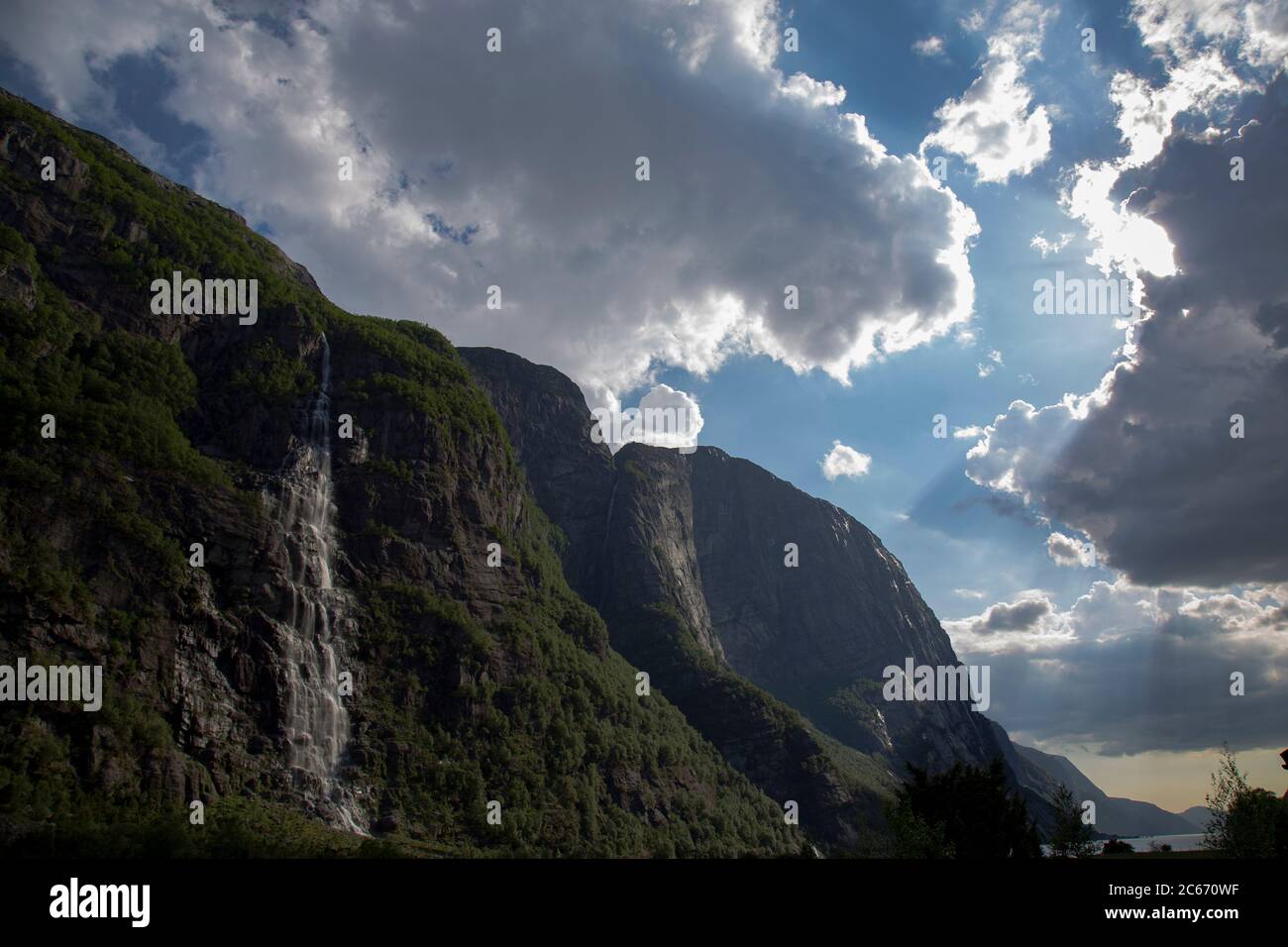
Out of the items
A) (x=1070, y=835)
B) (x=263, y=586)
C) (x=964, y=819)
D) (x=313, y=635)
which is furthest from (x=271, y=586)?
(x=1070, y=835)

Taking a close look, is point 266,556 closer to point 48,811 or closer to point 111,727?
point 111,727

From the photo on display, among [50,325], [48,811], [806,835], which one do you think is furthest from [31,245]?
[806,835]

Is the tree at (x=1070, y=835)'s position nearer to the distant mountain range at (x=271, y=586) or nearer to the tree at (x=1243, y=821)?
the tree at (x=1243, y=821)

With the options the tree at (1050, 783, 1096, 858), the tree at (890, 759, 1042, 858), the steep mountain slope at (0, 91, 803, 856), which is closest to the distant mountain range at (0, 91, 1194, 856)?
the steep mountain slope at (0, 91, 803, 856)

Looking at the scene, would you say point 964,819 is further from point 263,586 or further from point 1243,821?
point 263,586
